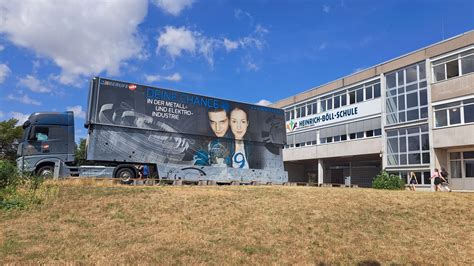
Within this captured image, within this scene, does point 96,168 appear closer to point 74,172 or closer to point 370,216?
point 74,172

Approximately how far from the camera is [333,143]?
41.4 m

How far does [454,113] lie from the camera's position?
1133 inches

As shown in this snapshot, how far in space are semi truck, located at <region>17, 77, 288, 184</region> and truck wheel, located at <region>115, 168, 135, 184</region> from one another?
0.04 meters

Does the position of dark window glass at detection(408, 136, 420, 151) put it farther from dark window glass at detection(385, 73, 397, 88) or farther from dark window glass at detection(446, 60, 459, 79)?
dark window glass at detection(446, 60, 459, 79)

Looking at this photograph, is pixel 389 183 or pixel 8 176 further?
pixel 389 183

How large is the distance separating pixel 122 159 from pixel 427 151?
2420 centimetres

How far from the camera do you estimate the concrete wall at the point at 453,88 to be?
27656 millimetres

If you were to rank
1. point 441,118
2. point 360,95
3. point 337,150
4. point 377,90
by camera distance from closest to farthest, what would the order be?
point 441,118, point 377,90, point 360,95, point 337,150

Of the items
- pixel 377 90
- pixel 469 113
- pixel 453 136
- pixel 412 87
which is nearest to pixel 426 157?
pixel 453 136

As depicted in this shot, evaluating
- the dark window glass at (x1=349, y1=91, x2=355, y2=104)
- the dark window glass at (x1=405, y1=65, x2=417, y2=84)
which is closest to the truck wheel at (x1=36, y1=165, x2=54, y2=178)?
the dark window glass at (x1=405, y1=65, x2=417, y2=84)

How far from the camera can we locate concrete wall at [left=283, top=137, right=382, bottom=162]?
36375 millimetres

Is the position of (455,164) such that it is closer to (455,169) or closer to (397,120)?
(455,169)

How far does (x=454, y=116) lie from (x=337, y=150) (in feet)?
44.6

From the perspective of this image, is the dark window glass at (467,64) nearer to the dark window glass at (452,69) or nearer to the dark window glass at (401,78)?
the dark window glass at (452,69)
